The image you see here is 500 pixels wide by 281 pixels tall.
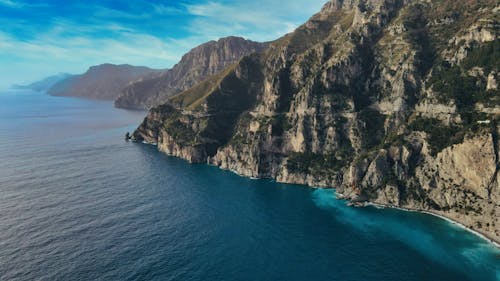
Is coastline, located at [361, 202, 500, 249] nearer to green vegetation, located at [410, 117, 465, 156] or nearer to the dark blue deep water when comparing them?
the dark blue deep water

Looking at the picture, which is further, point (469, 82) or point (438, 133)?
point (469, 82)

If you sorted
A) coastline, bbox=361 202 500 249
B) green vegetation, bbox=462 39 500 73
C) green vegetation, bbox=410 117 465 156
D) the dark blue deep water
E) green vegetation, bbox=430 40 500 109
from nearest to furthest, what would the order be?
the dark blue deep water
coastline, bbox=361 202 500 249
green vegetation, bbox=410 117 465 156
green vegetation, bbox=430 40 500 109
green vegetation, bbox=462 39 500 73

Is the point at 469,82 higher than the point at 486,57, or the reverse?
the point at 486,57

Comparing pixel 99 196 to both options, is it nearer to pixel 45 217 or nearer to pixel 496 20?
pixel 45 217

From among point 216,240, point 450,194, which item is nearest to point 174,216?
point 216,240

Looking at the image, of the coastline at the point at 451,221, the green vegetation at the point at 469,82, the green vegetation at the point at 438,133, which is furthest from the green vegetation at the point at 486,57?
the coastline at the point at 451,221

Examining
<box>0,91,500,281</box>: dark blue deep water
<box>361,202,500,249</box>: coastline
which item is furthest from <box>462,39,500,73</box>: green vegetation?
<box>0,91,500,281</box>: dark blue deep water

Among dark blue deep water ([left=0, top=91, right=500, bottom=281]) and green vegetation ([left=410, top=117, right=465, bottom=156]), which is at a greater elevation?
green vegetation ([left=410, top=117, right=465, bottom=156])

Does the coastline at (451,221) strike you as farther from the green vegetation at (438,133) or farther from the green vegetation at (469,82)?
the green vegetation at (469,82)

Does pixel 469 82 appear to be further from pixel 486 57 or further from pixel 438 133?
pixel 438 133

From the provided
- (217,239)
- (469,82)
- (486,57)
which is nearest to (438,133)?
(469,82)

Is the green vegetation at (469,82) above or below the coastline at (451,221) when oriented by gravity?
above
